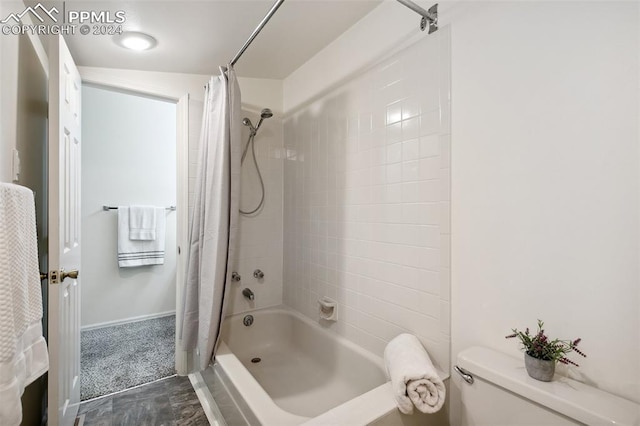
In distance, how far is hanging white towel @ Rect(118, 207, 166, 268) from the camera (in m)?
3.25

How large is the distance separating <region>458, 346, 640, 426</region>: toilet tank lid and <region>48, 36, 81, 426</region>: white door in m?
1.71

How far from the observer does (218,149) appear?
5.89 ft

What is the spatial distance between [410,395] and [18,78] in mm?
2064

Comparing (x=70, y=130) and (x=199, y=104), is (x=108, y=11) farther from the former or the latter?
(x=199, y=104)

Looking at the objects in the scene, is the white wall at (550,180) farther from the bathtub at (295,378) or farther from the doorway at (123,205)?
the doorway at (123,205)

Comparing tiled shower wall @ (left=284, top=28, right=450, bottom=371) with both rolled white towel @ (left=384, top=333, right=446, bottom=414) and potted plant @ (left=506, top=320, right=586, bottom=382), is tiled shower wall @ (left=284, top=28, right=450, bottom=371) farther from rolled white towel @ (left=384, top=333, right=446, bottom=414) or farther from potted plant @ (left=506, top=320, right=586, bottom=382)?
potted plant @ (left=506, top=320, right=586, bottom=382)

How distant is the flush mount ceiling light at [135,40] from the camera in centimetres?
170

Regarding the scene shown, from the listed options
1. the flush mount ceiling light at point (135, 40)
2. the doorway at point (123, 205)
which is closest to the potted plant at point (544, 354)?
the flush mount ceiling light at point (135, 40)

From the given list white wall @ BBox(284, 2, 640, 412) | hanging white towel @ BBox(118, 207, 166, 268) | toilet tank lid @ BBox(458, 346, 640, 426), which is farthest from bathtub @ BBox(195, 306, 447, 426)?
hanging white towel @ BBox(118, 207, 166, 268)

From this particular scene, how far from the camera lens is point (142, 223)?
3340 millimetres

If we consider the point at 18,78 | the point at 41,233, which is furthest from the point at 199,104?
the point at 41,233

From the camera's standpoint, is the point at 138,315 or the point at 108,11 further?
the point at 138,315

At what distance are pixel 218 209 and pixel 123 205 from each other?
89.9 inches

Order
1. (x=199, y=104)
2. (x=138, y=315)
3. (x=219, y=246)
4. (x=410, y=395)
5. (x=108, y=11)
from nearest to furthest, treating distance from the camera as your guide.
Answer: (x=410, y=395)
(x=108, y=11)
(x=219, y=246)
(x=199, y=104)
(x=138, y=315)
